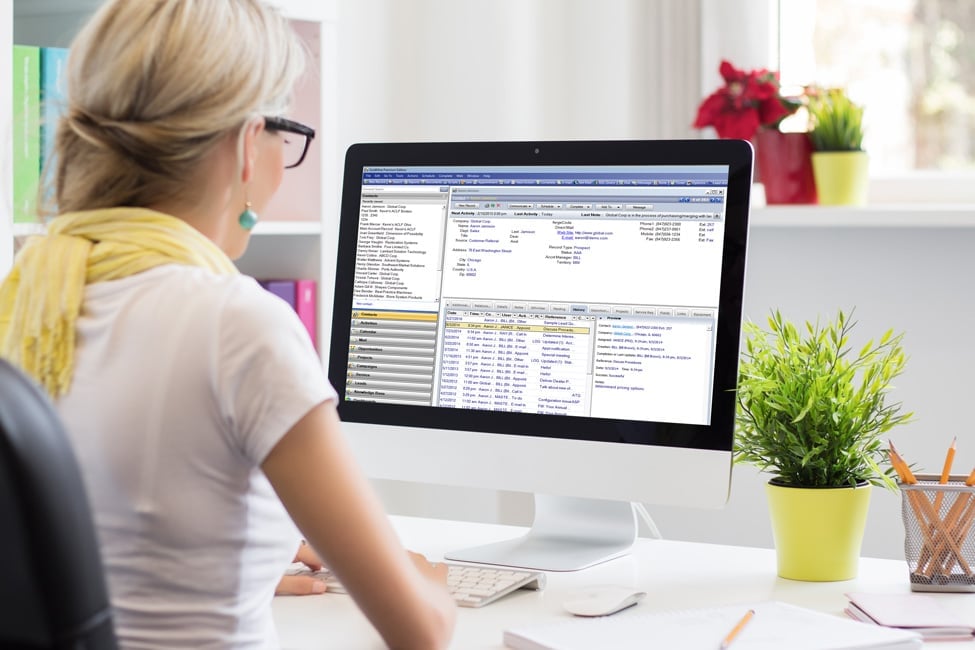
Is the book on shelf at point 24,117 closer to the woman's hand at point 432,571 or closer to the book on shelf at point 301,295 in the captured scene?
the book on shelf at point 301,295

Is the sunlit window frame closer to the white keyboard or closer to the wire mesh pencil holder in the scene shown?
the wire mesh pencil holder

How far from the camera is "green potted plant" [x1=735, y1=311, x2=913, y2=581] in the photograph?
1.28m

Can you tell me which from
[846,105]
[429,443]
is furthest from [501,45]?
[429,443]

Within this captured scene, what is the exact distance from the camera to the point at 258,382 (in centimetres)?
86

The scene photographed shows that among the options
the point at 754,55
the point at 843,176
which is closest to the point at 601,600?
the point at 843,176

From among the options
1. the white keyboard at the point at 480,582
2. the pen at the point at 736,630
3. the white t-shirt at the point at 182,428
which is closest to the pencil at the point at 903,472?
the pen at the point at 736,630

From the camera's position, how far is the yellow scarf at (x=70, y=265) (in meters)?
0.92

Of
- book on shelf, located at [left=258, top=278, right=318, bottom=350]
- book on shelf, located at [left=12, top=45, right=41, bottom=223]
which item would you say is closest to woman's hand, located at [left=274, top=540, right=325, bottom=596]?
book on shelf, located at [left=12, top=45, right=41, bottom=223]

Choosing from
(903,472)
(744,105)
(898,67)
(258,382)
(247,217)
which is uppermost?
(898,67)

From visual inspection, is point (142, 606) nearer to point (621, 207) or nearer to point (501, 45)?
point (621, 207)

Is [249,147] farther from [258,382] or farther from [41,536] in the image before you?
[41,536]

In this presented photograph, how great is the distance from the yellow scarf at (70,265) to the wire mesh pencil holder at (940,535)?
74cm

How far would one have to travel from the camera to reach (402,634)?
94 cm

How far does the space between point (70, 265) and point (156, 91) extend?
0.48ft
